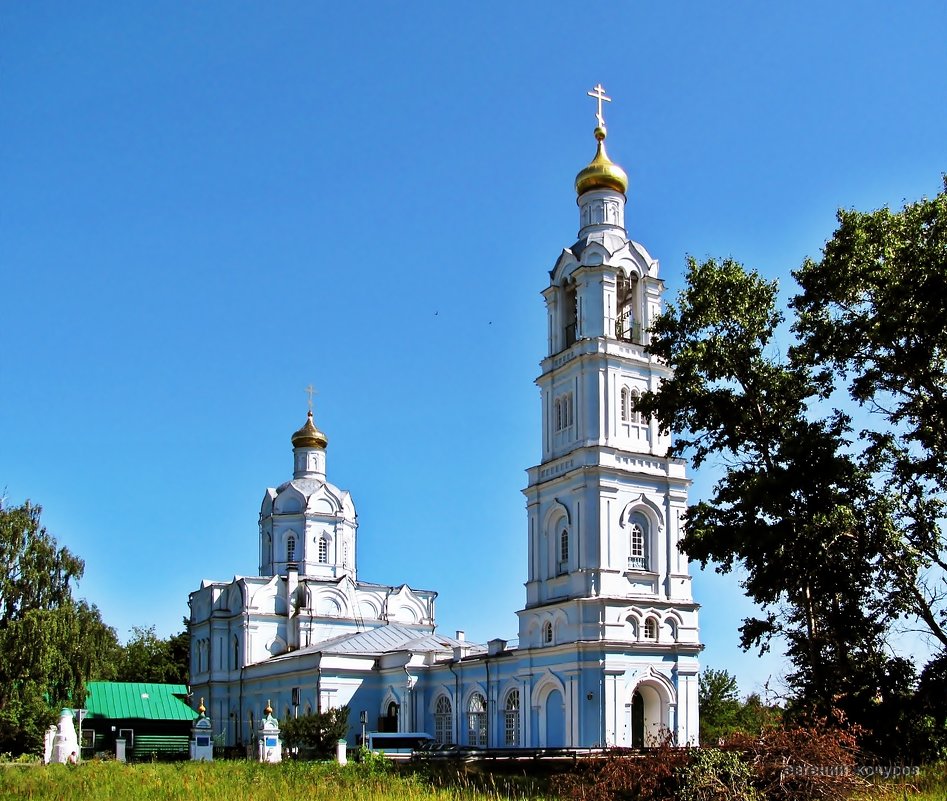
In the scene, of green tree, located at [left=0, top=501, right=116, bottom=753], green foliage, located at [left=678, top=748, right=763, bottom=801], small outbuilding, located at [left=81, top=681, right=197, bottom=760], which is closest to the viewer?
green foliage, located at [left=678, top=748, right=763, bottom=801]

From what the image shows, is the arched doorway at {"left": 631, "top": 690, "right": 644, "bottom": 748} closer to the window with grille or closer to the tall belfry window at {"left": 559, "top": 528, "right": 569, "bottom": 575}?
the window with grille

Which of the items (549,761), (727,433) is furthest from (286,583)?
(727,433)

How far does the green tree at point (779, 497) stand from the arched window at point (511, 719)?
16.3 m

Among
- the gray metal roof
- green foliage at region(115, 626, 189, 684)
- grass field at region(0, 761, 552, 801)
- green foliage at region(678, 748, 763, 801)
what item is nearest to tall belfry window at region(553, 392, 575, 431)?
Answer: the gray metal roof

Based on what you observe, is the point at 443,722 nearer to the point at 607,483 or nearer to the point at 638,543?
the point at 638,543

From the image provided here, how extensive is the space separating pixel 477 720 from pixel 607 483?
10.4m

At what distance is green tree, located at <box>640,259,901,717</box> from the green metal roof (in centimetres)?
3105

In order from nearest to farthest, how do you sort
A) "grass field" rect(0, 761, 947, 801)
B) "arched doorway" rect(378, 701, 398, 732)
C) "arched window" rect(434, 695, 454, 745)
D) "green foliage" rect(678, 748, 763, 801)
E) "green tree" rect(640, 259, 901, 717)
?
1. "green foliage" rect(678, 748, 763, 801)
2. "grass field" rect(0, 761, 947, 801)
3. "green tree" rect(640, 259, 901, 717)
4. "arched window" rect(434, 695, 454, 745)
5. "arched doorway" rect(378, 701, 398, 732)

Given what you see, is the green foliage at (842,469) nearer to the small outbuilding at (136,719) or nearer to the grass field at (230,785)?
the grass field at (230,785)

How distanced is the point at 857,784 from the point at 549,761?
13580mm

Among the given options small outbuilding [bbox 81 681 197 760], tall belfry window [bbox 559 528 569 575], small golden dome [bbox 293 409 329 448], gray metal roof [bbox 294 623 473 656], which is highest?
small golden dome [bbox 293 409 329 448]

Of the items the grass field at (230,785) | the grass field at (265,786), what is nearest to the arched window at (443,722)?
the grass field at (230,785)

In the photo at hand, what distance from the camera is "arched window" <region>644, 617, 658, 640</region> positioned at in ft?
115

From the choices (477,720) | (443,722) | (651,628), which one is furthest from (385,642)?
(651,628)
